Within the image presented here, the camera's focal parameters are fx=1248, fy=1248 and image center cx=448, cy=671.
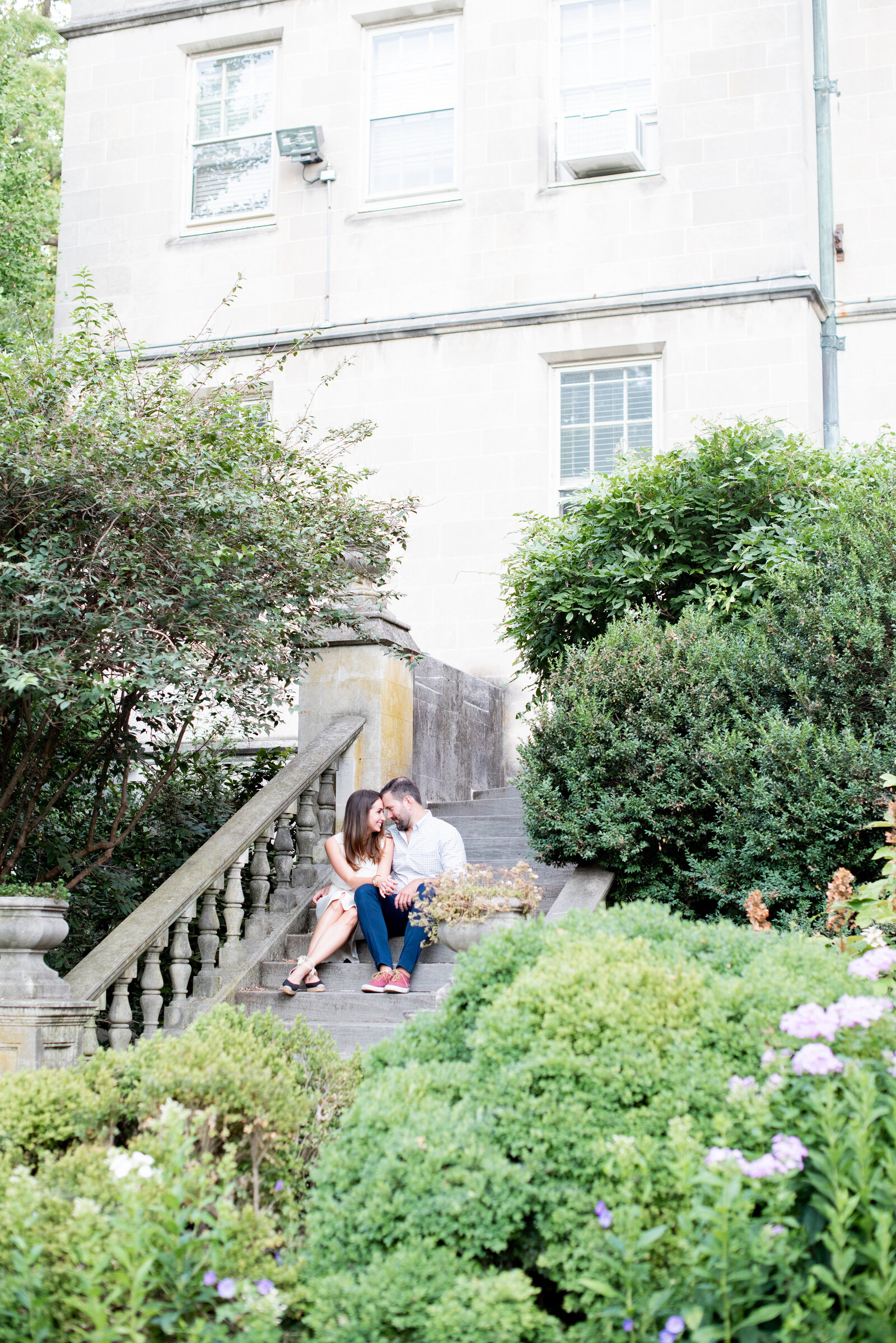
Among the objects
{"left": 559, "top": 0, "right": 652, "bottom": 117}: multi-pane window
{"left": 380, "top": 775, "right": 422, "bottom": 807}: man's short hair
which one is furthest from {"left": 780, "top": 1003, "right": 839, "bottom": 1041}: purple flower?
{"left": 559, "top": 0, "right": 652, "bottom": 117}: multi-pane window

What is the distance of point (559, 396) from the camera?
12.7 meters

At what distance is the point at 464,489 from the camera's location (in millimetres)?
12547

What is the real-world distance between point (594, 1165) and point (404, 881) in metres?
3.85

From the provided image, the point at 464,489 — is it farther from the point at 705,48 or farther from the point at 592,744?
the point at 592,744

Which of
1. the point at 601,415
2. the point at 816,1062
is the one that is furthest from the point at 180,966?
the point at 601,415

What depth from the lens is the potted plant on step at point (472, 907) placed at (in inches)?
228

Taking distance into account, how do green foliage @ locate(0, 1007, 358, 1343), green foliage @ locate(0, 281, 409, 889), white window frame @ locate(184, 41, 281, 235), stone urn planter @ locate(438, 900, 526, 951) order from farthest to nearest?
white window frame @ locate(184, 41, 281, 235), green foliage @ locate(0, 281, 409, 889), stone urn planter @ locate(438, 900, 526, 951), green foliage @ locate(0, 1007, 358, 1343)

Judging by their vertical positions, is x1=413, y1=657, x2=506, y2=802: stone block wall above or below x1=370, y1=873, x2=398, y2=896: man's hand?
above

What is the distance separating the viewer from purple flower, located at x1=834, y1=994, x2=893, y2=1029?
3.20 meters

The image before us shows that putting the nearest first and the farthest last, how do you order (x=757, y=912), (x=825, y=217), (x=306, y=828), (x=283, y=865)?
1. (x=757, y=912)
2. (x=283, y=865)
3. (x=306, y=828)
4. (x=825, y=217)

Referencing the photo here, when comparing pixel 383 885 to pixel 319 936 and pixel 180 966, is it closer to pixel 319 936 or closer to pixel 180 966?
pixel 319 936

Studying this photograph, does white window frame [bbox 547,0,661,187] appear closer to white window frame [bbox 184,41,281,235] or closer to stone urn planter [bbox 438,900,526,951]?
Result: white window frame [bbox 184,41,281,235]

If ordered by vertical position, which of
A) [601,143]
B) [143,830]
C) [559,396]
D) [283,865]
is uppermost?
[601,143]

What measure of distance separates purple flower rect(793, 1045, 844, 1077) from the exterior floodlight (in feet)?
Answer: 40.0
